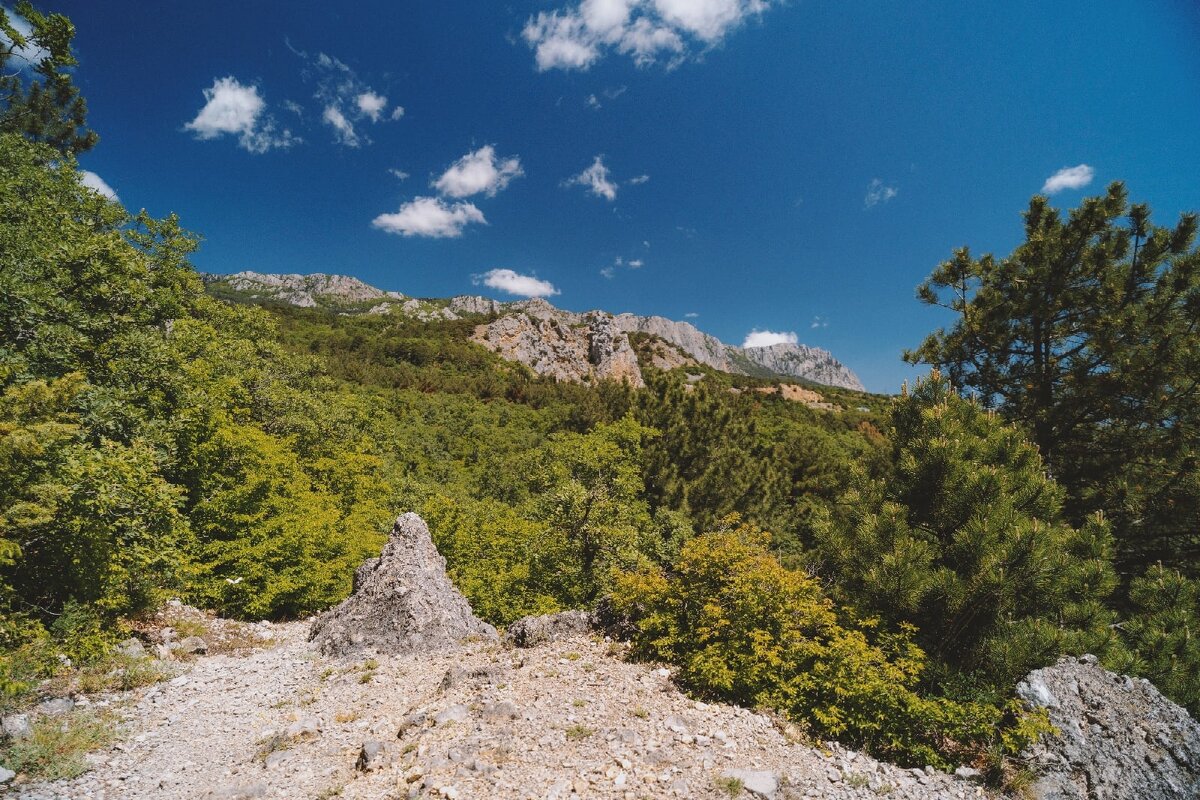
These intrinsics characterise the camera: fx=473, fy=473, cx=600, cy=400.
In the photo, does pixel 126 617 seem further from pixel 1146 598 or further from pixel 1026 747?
pixel 1146 598

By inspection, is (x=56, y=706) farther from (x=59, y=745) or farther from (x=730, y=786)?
(x=730, y=786)

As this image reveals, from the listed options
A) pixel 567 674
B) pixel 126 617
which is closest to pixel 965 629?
pixel 567 674

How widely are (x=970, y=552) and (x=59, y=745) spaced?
12.3 metres

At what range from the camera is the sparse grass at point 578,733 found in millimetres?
6117

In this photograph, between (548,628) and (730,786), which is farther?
(548,628)

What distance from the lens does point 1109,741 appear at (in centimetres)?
564

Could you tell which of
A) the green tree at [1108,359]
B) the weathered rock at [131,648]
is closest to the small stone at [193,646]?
the weathered rock at [131,648]

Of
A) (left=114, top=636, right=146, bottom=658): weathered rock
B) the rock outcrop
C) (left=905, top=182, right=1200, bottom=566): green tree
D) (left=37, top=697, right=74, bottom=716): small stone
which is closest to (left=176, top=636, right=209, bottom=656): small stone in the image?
(left=114, top=636, right=146, bottom=658): weathered rock

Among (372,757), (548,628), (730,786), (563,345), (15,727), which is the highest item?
(563,345)

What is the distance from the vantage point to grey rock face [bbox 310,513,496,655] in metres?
10.8

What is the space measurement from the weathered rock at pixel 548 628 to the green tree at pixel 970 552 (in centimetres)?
499

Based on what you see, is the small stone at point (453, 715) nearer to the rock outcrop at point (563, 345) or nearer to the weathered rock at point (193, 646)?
the weathered rock at point (193, 646)

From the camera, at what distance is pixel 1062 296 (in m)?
9.18

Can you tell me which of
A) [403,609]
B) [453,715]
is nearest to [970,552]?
[453,715]
